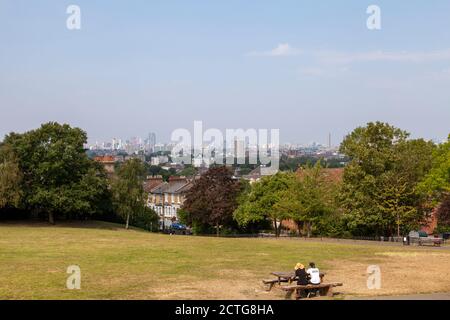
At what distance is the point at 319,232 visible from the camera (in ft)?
200

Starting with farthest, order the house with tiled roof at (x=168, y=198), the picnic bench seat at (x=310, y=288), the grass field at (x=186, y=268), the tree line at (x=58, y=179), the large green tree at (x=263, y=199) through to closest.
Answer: the house with tiled roof at (x=168, y=198) → the large green tree at (x=263, y=199) → the tree line at (x=58, y=179) → the grass field at (x=186, y=268) → the picnic bench seat at (x=310, y=288)

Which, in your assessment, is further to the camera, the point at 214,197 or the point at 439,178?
the point at 214,197

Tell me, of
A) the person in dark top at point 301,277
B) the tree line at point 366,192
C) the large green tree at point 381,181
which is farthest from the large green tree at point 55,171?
the person in dark top at point 301,277

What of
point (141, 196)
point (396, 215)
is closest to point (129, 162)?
point (141, 196)

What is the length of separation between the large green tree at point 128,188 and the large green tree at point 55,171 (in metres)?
3.30

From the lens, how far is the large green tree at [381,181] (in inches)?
2003

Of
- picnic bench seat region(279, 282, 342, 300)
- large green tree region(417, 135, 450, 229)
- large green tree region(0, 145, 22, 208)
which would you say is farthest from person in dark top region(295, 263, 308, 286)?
large green tree region(0, 145, 22, 208)

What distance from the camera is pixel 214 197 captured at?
217 feet

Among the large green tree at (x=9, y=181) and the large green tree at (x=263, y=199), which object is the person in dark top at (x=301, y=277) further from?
the large green tree at (x=263, y=199)

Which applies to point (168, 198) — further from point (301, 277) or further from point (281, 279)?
point (301, 277)

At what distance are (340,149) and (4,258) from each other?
36.0 metres

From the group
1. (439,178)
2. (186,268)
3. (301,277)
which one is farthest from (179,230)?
(301,277)

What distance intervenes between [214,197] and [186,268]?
135 feet

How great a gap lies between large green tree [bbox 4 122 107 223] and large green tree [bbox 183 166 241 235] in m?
11.5
